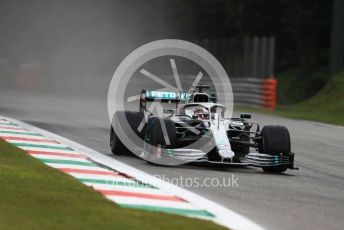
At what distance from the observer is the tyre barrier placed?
29706 millimetres

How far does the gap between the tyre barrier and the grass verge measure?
2070 cm

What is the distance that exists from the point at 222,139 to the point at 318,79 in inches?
1003

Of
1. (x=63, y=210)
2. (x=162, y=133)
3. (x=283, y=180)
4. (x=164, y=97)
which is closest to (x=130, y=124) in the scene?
(x=164, y=97)

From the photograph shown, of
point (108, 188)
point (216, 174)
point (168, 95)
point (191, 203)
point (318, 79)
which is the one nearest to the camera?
point (191, 203)

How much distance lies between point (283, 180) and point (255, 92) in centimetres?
1992

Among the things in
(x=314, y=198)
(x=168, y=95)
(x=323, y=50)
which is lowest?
(x=314, y=198)

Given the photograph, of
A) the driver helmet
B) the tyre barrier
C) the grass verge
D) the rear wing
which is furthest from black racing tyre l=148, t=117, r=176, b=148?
the tyre barrier

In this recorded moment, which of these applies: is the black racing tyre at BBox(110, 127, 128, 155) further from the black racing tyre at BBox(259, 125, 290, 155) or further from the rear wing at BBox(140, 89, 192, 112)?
the black racing tyre at BBox(259, 125, 290, 155)

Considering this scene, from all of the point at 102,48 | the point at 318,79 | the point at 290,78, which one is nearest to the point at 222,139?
the point at 318,79

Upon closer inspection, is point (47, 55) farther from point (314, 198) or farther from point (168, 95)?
point (314, 198)

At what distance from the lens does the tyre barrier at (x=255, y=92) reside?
29.7 m

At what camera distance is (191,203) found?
27.6 ft

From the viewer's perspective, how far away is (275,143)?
12.0 meters

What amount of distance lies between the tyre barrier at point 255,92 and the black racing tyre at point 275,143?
1756 centimetres
